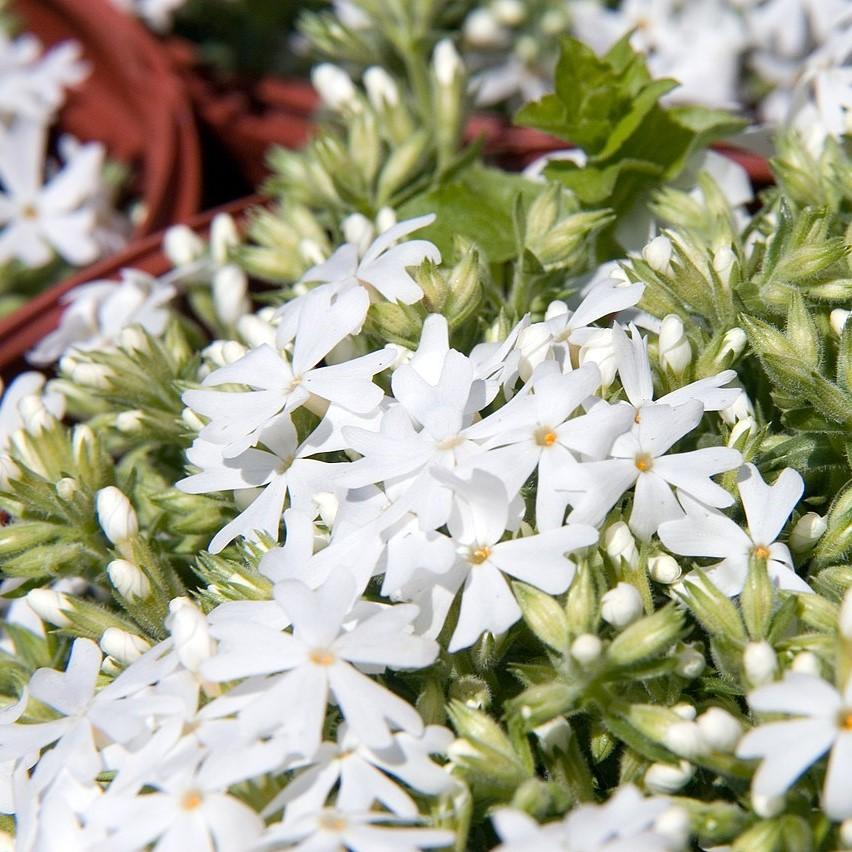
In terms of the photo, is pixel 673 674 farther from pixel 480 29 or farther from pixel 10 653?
pixel 480 29

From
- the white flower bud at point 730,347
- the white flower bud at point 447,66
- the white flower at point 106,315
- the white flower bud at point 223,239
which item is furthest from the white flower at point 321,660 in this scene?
the white flower bud at point 447,66

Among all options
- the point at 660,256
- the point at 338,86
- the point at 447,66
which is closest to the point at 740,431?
the point at 660,256

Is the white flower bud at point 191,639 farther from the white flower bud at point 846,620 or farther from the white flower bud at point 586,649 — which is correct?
the white flower bud at point 846,620

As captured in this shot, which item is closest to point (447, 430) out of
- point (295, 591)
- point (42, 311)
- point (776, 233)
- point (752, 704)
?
point (295, 591)

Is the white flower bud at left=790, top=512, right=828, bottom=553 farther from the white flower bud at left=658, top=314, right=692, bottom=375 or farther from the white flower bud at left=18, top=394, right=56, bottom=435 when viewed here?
the white flower bud at left=18, top=394, right=56, bottom=435

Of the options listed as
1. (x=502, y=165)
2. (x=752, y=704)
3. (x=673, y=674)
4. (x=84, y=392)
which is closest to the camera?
(x=752, y=704)

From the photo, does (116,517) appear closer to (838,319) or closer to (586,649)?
(586,649)
